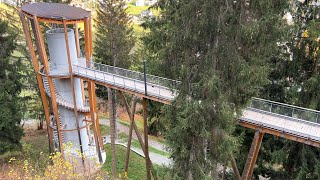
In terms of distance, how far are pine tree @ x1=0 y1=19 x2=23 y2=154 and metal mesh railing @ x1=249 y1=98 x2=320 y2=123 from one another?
14424mm

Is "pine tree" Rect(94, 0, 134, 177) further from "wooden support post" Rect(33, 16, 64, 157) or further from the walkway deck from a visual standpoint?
the walkway deck

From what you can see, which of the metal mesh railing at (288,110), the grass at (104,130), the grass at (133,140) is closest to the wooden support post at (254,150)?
the metal mesh railing at (288,110)

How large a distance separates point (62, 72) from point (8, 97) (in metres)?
4.04

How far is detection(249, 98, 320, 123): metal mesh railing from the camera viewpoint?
41.3 feet

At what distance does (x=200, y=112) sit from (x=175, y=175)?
259 cm

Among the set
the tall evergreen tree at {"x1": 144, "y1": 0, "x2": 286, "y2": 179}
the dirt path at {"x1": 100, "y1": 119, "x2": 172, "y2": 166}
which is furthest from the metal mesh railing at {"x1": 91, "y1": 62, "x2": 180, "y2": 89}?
the dirt path at {"x1": 100, "y1": 119, "x2": 172, "y2": 166}

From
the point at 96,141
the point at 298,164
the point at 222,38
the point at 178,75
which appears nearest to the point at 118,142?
the point at 96,141

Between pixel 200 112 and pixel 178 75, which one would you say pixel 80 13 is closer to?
pixel 178 75

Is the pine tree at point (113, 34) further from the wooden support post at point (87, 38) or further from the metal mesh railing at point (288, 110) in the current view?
the metal mesh railing at point (288, 110)

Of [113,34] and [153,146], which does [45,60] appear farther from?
[153,146]

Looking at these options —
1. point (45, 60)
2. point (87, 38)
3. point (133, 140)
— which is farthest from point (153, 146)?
point (45, 60)

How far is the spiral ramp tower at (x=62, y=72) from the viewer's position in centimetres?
1650

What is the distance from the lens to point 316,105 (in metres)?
13.5

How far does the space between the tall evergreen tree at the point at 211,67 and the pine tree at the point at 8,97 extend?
12177 millimetres
